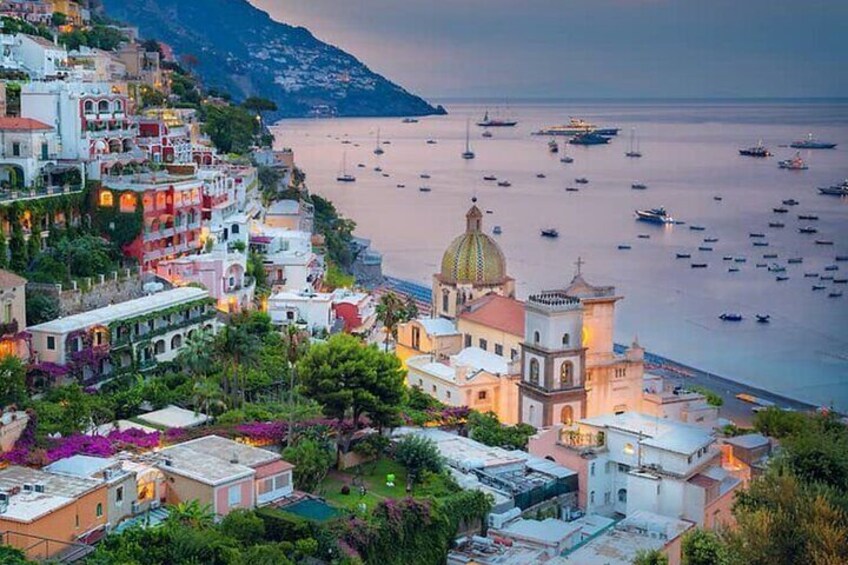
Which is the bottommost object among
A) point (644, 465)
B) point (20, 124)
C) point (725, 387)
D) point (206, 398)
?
point (725, 387)

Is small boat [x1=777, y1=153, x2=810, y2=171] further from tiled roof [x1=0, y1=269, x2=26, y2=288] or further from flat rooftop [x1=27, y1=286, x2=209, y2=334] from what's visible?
tiled roof [x1=0, y1=269, x2=26, y2=288]

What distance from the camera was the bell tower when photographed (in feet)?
105

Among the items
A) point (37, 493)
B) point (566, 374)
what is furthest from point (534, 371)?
point (37, 493)

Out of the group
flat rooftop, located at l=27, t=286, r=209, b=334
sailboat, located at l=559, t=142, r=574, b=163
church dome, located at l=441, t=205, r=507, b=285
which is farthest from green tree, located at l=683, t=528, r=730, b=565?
sailboat, located at l=559, t=142, r=574, b=163

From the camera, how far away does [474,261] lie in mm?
38594

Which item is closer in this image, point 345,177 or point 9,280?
point 9,280

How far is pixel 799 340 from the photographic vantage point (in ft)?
184

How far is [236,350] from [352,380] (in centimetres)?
345

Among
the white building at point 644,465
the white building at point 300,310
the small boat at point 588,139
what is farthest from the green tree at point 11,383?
the small boat at point 588,139

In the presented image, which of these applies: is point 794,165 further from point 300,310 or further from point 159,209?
point 159,209

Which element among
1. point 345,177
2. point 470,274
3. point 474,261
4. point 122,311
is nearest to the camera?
point 122,311

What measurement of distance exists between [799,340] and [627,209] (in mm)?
47060

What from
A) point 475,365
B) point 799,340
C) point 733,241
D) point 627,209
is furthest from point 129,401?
point 627,209

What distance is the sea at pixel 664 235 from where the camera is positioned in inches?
2153
